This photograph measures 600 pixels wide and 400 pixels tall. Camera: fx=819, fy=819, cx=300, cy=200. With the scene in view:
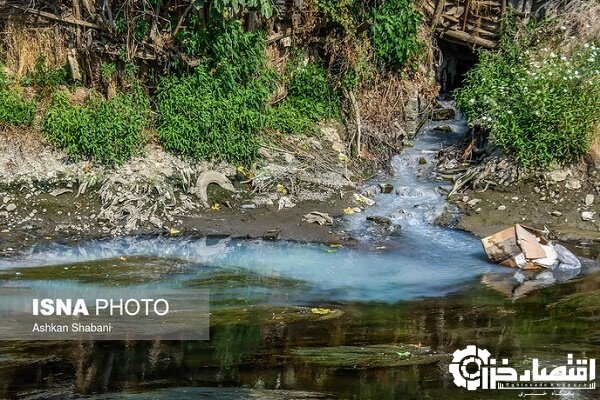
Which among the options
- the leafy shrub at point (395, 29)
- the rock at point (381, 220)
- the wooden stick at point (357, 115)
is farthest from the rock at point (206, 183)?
the leafy shrub at point (395, 29)

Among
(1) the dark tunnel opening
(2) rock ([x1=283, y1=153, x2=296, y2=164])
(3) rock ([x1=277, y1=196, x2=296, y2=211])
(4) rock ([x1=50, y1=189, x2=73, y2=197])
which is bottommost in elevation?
(3) rock ([x1=277, y1=196, x2=296, y2=211])

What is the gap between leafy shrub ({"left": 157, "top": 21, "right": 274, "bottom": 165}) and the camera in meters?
10.4

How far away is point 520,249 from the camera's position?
862 cm

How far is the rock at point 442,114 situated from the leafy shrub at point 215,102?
3.68 m

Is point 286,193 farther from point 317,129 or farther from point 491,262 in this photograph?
point 491,262

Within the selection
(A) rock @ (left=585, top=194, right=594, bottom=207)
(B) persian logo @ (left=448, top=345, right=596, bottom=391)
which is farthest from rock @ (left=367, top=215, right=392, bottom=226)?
(B) persian logo @ (left=448, top=345, right=596, bottom=391)

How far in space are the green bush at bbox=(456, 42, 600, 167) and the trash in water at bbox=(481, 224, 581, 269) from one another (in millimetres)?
1878

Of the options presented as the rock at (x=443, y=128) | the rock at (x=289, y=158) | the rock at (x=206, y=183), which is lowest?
the rock at (x=206, y=183)

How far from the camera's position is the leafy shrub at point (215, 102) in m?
10.4

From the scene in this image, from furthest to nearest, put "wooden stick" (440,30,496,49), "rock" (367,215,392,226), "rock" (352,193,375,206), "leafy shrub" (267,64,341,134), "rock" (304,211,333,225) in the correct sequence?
1. "wooden stick" (440,30,496,49)
2. "leafy shrub" (267,64,341,134)
3. "rock" (352,193,375,206)
4. "rock" (367,215,392,226)
5. "rock" (304,211,333,225)

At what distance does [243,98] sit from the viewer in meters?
10.7

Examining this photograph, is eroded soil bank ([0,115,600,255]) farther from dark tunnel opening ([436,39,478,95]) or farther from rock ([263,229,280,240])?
dark tunnel opening ([436,39,478,95])

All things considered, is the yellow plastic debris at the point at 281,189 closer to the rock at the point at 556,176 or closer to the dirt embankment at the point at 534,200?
the dirt embankment at the point at 534,200

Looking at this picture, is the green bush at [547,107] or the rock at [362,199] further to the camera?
the rock at [362,199]
